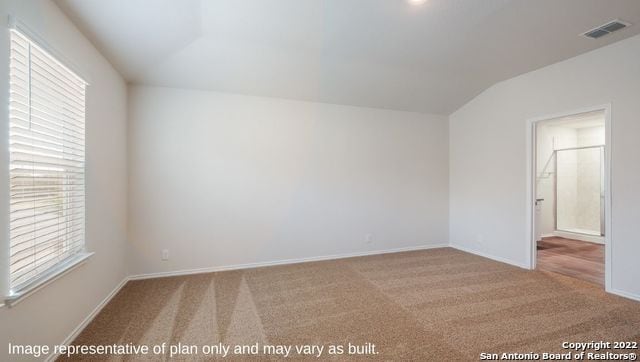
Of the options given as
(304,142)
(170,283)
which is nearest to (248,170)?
(304,142)

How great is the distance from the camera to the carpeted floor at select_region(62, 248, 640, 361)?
2176mm

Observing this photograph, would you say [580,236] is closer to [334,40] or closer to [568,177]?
[568,177]

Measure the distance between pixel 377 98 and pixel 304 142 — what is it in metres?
1.39

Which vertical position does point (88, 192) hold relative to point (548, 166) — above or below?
below

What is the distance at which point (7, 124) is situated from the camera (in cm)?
151

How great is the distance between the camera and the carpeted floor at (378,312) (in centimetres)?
218

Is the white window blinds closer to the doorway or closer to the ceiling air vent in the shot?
the ceiling air vent

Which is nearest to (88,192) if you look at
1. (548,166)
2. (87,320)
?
(87,320)

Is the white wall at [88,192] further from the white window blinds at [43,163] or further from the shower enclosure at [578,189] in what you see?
the shower enclosure at [578,189]

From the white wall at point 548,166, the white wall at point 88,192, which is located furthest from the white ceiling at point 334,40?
the white wall at point 548,166

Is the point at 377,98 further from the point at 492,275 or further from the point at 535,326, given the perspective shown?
the point at 535,326

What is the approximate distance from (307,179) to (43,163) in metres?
2.95

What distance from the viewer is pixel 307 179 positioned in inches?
169

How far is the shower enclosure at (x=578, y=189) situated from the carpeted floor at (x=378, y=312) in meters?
3.66
